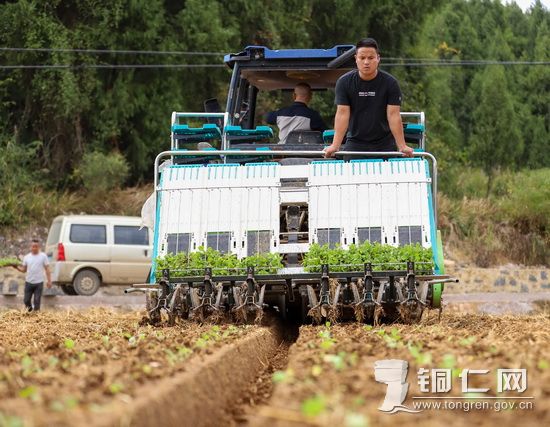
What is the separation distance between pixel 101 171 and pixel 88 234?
11.2 feet

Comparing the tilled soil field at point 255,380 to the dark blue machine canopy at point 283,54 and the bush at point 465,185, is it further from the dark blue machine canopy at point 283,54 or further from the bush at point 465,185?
the bush at point 465,185

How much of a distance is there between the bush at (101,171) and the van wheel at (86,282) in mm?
3790

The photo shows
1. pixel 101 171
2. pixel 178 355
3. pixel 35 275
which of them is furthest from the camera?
pixel 101 171

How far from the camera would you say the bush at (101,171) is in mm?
29209

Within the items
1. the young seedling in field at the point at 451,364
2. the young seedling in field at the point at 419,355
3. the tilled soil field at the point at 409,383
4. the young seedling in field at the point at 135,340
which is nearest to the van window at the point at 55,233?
the young seedling in field at the point at 135,340

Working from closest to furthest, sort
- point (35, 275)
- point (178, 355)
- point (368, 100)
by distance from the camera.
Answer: point (178, 355)
point (368, 100)
point (35, 275)

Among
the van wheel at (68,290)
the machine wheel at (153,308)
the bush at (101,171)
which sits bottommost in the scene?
the machine wheel at (153,308)

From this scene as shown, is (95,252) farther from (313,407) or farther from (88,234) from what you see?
(313,407)

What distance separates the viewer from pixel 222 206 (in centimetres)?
1137

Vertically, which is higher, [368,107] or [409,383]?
[368,107]

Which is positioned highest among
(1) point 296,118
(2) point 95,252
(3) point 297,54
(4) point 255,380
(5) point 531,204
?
(3) point 297,54

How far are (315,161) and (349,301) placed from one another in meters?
1.82

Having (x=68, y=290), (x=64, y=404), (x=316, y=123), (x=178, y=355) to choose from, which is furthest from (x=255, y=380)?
(x=68, y=290)

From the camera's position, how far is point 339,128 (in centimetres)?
1170
